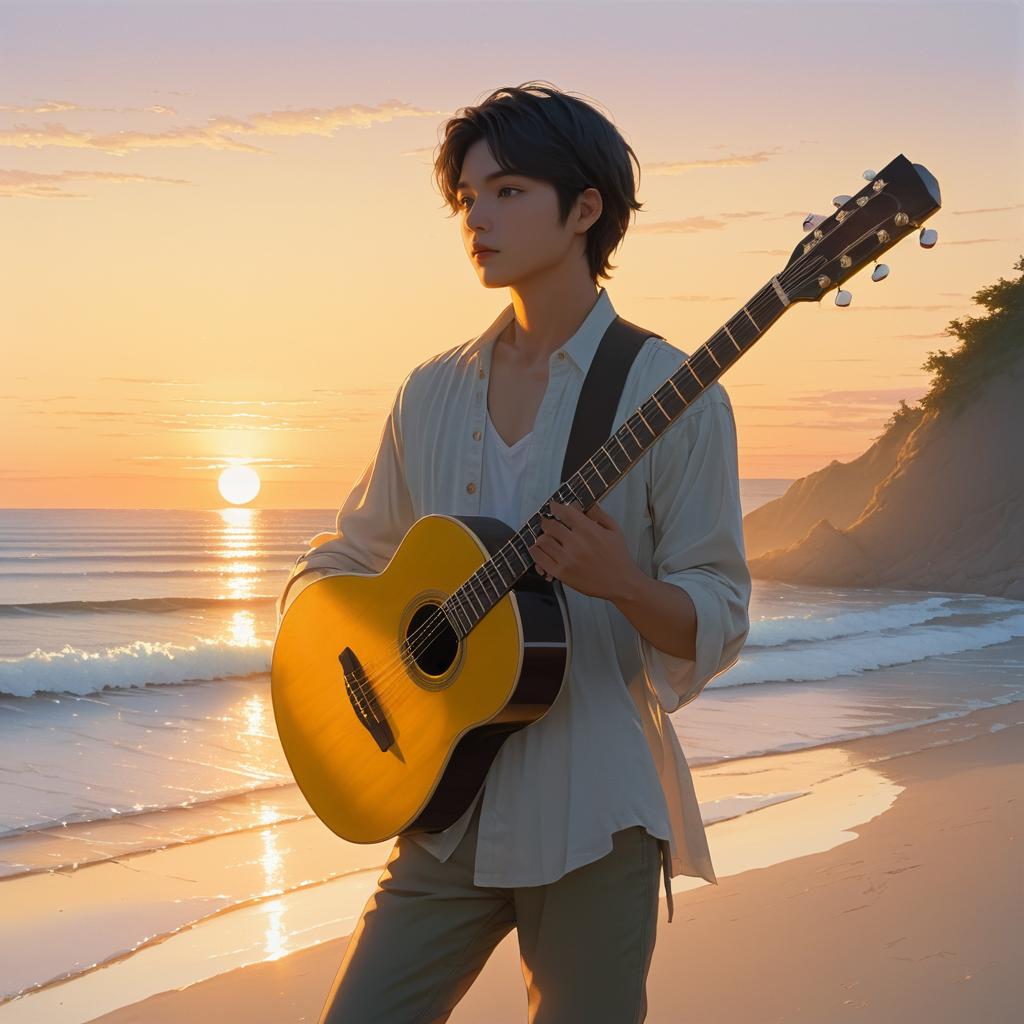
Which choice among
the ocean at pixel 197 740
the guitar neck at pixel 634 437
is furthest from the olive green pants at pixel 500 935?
the ocean at pixel 197 740

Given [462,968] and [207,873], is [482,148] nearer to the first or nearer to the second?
[462,968]

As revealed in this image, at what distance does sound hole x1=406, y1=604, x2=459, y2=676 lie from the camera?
2.34 meters

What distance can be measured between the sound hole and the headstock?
83 cm

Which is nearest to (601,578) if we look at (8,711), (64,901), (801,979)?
(801,979)

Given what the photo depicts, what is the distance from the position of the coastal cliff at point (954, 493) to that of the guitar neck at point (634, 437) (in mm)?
27572

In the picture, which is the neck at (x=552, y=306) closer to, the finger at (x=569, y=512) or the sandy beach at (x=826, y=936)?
the finger at (x=569, y=512)

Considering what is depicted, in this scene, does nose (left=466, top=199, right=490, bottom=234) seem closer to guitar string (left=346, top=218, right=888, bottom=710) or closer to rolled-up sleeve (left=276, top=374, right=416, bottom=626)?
rolled-up sleeve (left=276, top=374, right=416, bottom=626)

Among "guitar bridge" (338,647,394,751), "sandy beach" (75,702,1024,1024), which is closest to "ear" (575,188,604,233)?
"guitar bridge" (338,647,394,751)

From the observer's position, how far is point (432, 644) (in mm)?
2367

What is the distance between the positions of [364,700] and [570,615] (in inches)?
18.3

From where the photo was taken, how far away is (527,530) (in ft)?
7.16

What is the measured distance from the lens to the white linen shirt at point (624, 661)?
6.89 ft

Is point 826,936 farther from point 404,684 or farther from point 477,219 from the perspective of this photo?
point 477,219

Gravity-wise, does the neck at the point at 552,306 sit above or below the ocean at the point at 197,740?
above
